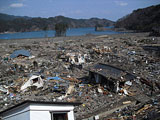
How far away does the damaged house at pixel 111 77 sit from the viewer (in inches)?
307

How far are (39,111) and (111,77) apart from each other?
4.83 metres

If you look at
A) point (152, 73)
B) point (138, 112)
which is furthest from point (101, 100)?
point (152, 73)

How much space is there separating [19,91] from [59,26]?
120 ft

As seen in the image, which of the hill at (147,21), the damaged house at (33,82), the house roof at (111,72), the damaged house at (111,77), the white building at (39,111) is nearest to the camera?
the white building at (39,111)

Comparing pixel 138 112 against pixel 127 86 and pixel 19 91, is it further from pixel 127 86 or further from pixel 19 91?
pixel 19 91

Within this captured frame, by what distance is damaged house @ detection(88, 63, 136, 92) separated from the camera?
7.79 metres

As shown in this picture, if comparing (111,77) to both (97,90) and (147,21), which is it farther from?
(147,21)

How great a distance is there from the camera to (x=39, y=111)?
11.6ft

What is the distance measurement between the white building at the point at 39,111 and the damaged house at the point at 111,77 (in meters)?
4.03

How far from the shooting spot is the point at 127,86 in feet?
28.1

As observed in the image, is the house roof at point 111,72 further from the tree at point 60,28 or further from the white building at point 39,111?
the tree at point 60,28

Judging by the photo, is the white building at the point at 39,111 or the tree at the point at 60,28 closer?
the white building at the point at 39,111

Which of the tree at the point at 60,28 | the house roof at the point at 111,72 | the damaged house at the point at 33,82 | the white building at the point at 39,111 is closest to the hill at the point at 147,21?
the tree at the point at 60,28

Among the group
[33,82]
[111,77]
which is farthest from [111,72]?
[33,82]
